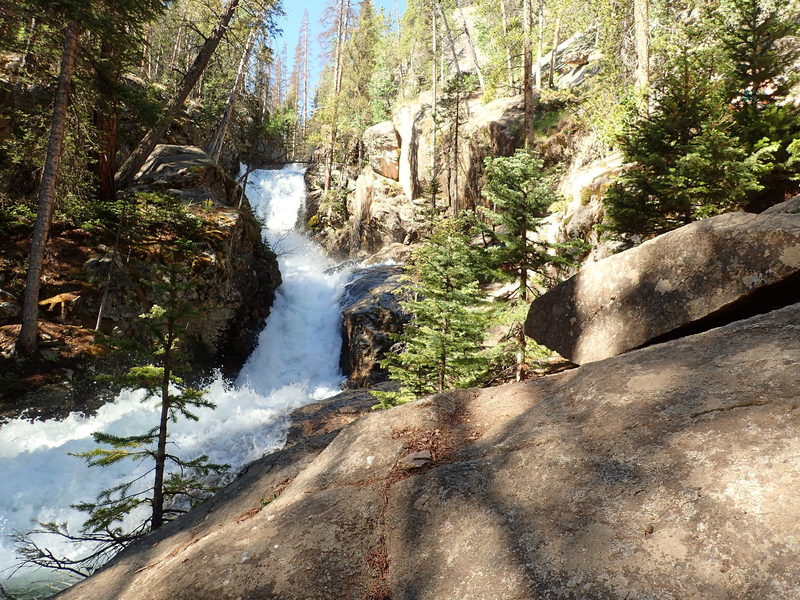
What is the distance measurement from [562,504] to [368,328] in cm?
1564

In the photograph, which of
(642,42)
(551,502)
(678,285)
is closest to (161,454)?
(551,502)

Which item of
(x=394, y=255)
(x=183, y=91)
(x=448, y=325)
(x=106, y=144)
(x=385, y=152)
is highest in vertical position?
(x=385, y=152)

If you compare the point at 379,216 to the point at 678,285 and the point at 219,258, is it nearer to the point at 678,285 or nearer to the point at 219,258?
the point at 219,258

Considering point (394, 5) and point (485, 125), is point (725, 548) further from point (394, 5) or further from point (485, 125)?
point (394, 5)

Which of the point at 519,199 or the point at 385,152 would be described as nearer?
the point at 519,199

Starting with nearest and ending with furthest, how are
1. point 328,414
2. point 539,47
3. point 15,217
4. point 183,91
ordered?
point 15,217 < point 328,414 < point 183,91 < point 539,47

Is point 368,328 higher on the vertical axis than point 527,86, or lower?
lower

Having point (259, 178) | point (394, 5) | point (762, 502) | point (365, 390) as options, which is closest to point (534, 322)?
point (762, 502)

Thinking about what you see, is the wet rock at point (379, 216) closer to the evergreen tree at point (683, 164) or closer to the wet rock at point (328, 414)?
the wet rock at point (328, 414)

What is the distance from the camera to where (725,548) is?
69.2 inches

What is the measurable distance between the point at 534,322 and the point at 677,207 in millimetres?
3741

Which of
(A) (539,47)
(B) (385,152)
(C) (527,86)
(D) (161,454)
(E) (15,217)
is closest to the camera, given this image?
(D) (161,454)

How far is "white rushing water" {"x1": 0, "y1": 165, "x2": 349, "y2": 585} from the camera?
27.4ft

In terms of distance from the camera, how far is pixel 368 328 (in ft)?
58.4
